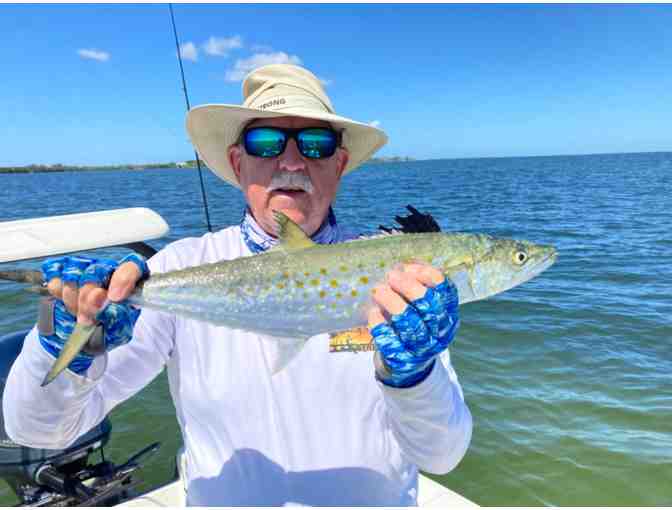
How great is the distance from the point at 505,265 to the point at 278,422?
55.8 inches

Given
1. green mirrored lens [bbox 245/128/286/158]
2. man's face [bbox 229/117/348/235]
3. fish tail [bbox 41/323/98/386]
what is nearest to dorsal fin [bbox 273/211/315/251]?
man's face [bbox 229/117/348/235]

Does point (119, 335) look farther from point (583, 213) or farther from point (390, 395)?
point (583, 213)

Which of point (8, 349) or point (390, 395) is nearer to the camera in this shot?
point (390, 395)

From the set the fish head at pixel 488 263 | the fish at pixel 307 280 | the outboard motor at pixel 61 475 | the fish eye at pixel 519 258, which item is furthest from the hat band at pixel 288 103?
the outboard motor at pixel 61 475

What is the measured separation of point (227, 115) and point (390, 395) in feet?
6.24

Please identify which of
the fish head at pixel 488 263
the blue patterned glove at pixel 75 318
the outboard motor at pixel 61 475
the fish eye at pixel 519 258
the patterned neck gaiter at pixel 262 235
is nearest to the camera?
the blue patterned glove at pixel 75 318

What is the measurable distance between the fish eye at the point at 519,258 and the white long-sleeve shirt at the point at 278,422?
0.66 metres

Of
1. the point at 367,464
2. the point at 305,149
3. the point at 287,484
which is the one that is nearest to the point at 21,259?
the point at 305,149

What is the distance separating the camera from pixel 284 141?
2756 mm

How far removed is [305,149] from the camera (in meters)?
2.78

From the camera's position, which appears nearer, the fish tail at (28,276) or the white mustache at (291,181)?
the fish tail at (28,276)

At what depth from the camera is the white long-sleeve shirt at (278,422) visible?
241 cm

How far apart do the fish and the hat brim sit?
70cm

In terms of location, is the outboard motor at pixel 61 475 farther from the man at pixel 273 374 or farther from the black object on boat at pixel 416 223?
the black object on boat at pixel 416 223
